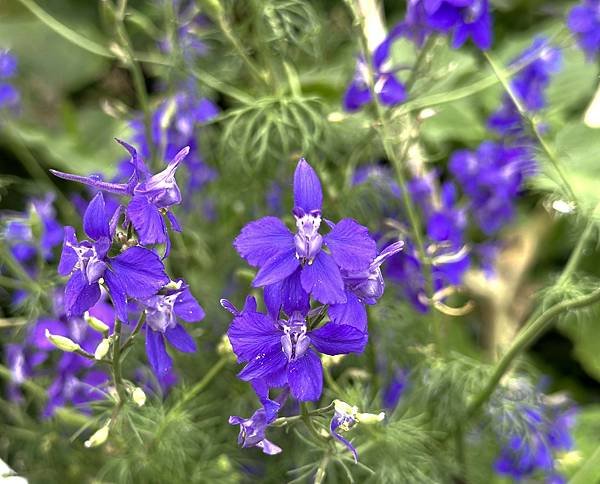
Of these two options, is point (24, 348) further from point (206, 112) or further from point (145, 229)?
point (145, 229)

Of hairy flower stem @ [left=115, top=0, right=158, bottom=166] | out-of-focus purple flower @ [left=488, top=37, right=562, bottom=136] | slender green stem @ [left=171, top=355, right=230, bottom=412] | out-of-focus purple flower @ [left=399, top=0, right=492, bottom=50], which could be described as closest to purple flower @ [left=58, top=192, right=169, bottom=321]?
slender green stem @ [left=171, top=355, right=230, bottom=412]

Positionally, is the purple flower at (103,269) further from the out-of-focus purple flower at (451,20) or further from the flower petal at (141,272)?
the out-of-focus purple flower at (451,20)

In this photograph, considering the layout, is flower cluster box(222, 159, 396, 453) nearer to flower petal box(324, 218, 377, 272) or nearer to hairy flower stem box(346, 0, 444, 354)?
flower petal box(324, 218, 377, 272)

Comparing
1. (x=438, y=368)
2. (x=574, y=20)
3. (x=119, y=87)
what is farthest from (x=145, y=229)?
(x=119, y=87)

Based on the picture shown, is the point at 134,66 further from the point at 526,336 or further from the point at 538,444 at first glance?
the point at 538,444

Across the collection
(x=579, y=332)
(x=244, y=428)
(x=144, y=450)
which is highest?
(x=244, y=428)

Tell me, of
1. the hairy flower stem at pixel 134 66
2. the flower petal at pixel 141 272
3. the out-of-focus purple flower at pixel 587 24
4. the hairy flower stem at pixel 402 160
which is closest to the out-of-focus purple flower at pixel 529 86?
the out-of-focus purple flower at pixel 587 24

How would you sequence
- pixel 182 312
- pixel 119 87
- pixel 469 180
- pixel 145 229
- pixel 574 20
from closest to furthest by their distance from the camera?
pixel 145 229 < pixel 182 312 < pixel 574 20 < pixel 469 180 < pixel 119 87

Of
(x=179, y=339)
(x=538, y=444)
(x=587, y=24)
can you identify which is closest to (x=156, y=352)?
(x=179, y=339)
